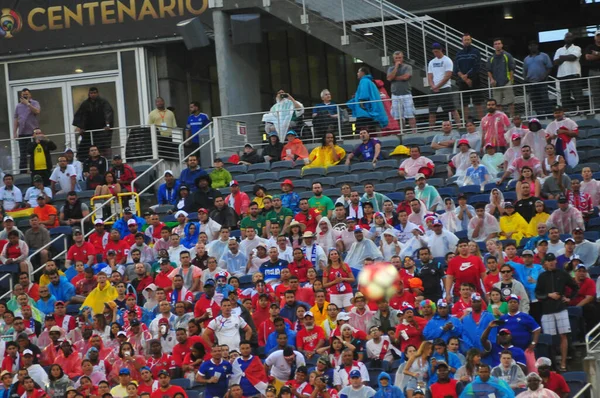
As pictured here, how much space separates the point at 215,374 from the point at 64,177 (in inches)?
318

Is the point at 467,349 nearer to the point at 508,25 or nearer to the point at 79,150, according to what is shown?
the point at 79,150

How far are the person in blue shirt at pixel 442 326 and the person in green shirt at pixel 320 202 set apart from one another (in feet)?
14.8

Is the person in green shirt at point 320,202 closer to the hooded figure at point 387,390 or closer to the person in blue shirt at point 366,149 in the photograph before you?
the person in blue shirt at point 366,149

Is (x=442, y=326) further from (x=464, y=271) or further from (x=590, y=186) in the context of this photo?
(x=590, y=186)

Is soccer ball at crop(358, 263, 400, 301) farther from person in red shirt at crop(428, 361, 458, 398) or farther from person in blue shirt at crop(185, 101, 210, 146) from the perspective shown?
person in blue shirt at crop(185, 101, 210, 146)

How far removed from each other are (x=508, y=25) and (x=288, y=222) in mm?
9716

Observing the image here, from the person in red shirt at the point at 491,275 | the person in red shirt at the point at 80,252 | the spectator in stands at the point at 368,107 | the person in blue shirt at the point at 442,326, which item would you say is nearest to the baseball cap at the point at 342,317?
the person in blue shirt at the point at 442,326

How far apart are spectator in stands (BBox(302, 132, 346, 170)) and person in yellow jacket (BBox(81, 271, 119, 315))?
4765 millimetres

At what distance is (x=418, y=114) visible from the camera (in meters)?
24.7

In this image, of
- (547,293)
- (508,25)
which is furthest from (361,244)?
(508,25)

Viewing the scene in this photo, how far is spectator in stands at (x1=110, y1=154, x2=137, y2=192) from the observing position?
24.2m

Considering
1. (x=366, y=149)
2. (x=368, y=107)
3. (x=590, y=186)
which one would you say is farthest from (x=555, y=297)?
(x=368, y=107)

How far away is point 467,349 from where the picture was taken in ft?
54.7

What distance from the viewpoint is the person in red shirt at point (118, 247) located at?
21.3 m
